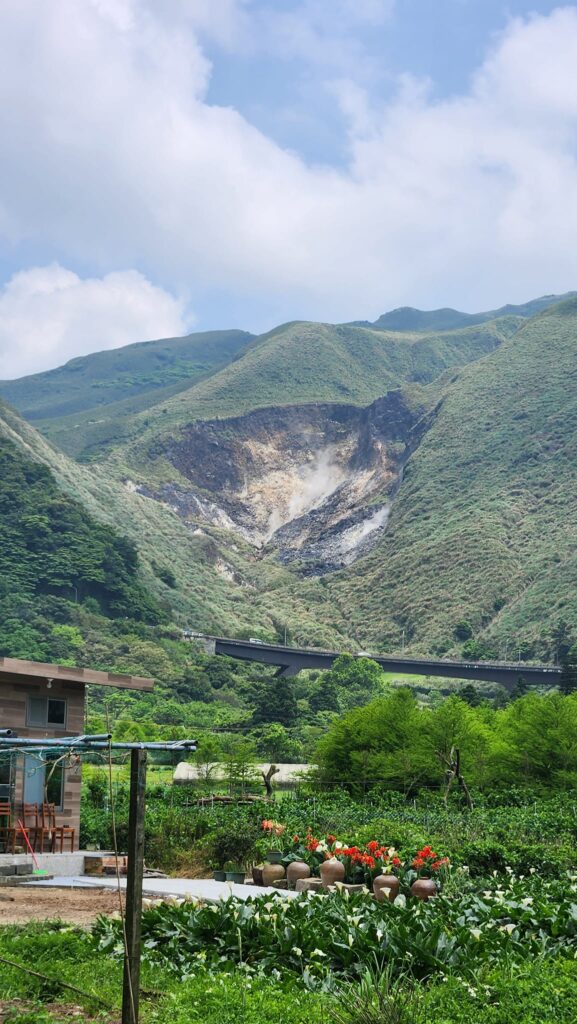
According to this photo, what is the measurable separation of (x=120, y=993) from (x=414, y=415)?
19157 centimetres

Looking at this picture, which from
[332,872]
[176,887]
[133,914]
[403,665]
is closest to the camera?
[133,914]

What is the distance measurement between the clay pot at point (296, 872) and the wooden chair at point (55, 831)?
7.09 metres

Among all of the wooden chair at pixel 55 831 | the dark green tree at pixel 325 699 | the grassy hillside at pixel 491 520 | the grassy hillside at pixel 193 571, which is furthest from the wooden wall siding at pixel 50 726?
the grassy hillside at pixel 193 571

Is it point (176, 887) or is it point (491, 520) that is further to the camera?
point (491, 520)

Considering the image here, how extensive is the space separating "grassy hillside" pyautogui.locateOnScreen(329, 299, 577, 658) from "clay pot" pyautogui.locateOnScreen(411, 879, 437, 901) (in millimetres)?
92155

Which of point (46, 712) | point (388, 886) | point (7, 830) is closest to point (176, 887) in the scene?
point (388, 886)

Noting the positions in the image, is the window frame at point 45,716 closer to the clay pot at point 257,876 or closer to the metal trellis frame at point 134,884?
the clay pot at point 257,876

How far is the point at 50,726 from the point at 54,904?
911 cm

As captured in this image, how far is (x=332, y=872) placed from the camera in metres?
16.2

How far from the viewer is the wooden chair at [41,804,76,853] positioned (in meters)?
22.5

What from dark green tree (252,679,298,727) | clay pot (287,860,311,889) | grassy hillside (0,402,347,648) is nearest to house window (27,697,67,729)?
clay pot (287,860,311,889)

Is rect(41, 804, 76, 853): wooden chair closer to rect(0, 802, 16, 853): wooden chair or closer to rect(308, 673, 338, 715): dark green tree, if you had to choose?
rect(0, 802, 16, 853): wooden chair

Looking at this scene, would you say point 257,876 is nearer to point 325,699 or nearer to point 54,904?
point 54,904

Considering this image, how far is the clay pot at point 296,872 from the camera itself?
17156 millimetres
